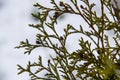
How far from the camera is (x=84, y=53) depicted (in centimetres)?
359

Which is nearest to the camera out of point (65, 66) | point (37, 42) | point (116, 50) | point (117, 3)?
point (117, 3)

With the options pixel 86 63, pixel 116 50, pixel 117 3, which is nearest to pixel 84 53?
pixel 86 63

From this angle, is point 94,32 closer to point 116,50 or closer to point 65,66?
point 116,50

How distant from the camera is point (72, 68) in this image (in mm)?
3678

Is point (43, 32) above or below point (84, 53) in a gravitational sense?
above

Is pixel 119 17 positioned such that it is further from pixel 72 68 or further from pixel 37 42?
pixel 37 42

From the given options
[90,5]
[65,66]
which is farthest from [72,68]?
A: [90,5]

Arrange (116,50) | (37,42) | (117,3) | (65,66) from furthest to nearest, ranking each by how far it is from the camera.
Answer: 1. (37,42)
2. (65,66)
3. (116,50)
4. (117,3)

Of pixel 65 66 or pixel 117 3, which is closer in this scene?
pixel 117 3

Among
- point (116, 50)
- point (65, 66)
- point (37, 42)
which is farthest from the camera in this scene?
point (37, 42)

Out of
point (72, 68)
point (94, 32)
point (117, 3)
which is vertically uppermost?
point (117, 3)

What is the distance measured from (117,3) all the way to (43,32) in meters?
1.17

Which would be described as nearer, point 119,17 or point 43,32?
point 119,17

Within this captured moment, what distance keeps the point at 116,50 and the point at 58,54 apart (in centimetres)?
78
